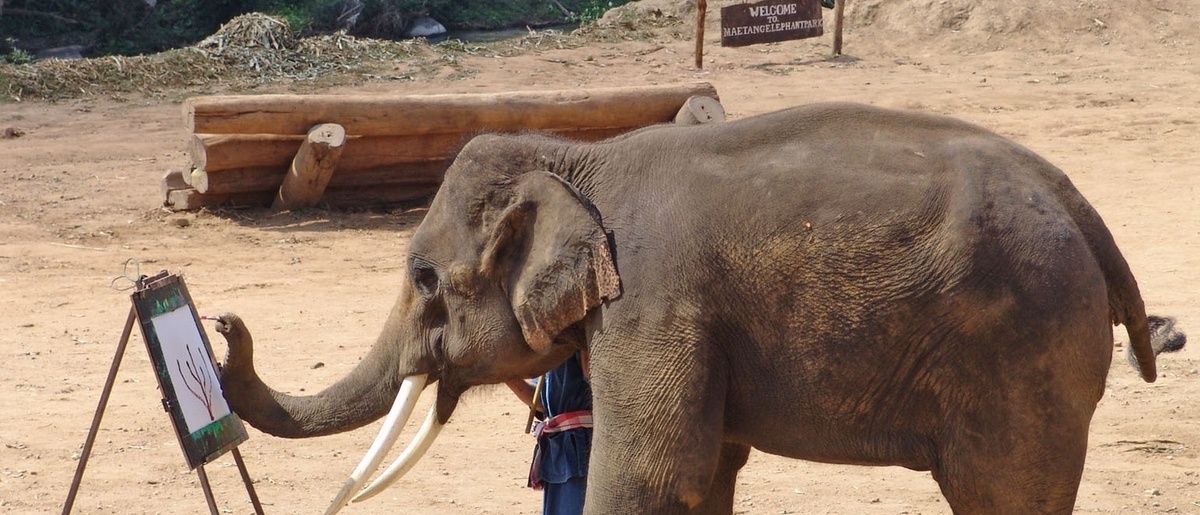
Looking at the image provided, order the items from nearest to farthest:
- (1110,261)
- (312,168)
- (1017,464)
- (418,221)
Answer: (1017,464) → (1110,261) → (312,168) → (418,221)

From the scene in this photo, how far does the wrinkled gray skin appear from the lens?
10.6 ft

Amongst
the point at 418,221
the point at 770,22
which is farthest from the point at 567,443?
the point at 770,22

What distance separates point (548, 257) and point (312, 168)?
7.47m

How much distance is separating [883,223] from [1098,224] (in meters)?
0.59

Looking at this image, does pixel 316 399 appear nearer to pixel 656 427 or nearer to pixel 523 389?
pixel 523 389

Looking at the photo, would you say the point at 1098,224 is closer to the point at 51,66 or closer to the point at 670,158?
the point at 670,158

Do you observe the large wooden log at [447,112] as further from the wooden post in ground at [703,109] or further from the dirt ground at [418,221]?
the dirt ground at [418,221]

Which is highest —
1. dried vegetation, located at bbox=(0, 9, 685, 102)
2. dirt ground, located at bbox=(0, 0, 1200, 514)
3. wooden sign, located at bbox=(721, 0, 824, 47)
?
wooden sign, located at bbox=(721, 0, 824, 47)

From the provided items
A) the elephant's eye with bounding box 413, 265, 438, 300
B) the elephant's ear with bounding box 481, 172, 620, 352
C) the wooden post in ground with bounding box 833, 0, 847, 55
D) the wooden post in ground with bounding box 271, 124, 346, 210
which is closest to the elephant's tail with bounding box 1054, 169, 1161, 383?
the elephant's ear with bounding box 481, 172, 620, 352

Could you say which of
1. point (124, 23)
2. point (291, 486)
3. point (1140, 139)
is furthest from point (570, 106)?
point (124, 23)

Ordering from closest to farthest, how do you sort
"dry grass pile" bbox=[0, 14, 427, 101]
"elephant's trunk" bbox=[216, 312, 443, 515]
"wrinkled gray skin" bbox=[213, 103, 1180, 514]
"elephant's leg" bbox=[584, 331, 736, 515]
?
1. "wrinkled gray skin" bbox=[213, 103, 1180, 514]
2. "elephant's leg" bbox=[584, 331, 736, 515]
3. "elephant's trunk" bbox=[216, 312, 443, 515]
4. "dry grass pile" bbox=[0, 14, 427, 101]

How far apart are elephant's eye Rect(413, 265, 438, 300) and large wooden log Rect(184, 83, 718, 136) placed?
6436 mm

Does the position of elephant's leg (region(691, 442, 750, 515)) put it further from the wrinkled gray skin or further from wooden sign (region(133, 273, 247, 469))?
wooden sign (region(133, 273, 247, 469))

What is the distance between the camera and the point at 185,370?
12.9ft
